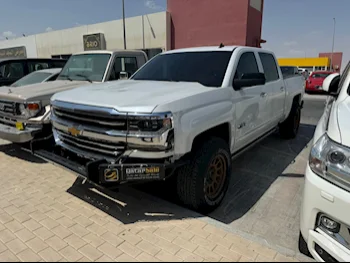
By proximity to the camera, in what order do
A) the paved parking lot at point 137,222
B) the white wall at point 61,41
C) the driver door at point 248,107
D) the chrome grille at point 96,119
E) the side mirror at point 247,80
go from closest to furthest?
the paved parking lot at point 137,222
the chrome grille at point 96,119
the side mirror at point 247,80
the driver door at point 248,107
the white wall at point 61,41

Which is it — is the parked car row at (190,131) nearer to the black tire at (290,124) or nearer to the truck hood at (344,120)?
the truck hood at (344,120)

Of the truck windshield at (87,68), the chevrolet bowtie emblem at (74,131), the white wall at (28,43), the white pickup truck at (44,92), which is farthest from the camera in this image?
the white wall at (28,43)

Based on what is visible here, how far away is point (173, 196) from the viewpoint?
11.6 feet

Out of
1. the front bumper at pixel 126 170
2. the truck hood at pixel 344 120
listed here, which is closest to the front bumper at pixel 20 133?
the front bumper at pixel 126 170

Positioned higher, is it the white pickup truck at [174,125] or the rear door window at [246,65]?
the rear door window at [246,65]

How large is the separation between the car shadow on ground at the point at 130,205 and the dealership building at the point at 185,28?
63.0ft

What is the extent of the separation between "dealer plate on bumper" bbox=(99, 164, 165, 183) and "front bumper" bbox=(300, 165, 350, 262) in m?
1.25

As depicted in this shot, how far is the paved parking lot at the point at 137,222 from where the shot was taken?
231cm

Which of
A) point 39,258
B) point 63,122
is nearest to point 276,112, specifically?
point 63,122

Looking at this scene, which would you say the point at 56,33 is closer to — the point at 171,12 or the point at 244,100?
the point at 171,12

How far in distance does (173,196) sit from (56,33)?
34.5 meters

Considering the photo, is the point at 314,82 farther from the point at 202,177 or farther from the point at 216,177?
the point at 202,177

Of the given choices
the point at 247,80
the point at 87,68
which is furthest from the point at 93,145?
the point at 87,68

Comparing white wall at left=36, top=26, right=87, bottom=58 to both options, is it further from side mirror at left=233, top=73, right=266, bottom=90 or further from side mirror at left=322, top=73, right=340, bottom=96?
side mirror at left=322, top=73, right=340, bottom=96
